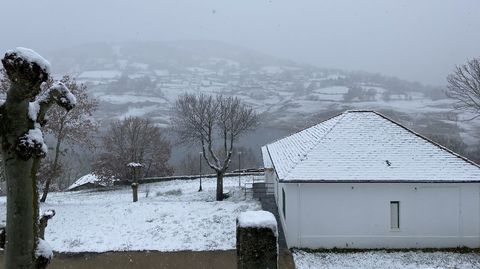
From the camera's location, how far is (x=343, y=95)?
559ft

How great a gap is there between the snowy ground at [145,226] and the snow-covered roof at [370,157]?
4450 millimetres

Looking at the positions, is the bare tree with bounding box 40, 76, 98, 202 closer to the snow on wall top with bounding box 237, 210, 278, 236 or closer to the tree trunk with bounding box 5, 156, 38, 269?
the tree trunk with bounding box 5, 156, 38, 269

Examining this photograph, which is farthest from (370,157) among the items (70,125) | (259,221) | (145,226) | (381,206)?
(70,125)

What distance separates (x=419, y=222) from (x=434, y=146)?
4.10 m

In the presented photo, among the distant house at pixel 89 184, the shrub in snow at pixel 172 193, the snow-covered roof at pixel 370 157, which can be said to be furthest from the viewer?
the distant house at pixel 89 184

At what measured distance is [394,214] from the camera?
2075cm

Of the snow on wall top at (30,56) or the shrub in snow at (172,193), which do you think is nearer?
the snow on wall top at (30,56)

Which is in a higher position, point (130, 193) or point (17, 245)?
point (17, 245)

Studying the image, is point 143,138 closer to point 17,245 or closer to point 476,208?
point 476,208

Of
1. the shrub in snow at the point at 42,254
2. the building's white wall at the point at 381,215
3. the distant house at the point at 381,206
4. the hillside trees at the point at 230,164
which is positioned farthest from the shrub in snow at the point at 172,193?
the hillside trees at the point at 230,164

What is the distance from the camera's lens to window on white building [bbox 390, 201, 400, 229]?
2067 centimetres

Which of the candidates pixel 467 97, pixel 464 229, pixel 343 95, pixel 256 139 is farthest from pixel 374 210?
pixel 343 95

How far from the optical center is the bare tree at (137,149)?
44.6 m

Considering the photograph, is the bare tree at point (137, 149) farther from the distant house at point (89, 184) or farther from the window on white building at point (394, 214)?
the window on white building at point (394, 214)
